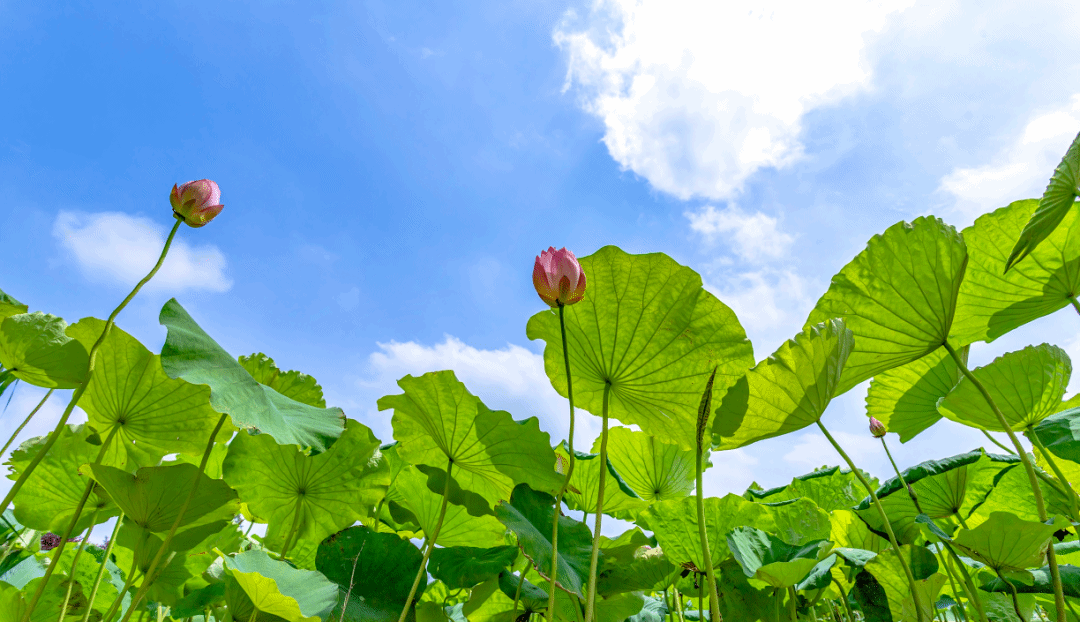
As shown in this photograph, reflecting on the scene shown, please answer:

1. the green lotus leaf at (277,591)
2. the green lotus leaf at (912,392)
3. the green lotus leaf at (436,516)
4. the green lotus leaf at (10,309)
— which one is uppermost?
the green lotus leaf at (912,392)

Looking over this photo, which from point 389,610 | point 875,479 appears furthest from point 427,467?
point 875,479

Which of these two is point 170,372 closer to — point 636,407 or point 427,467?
point 427,467

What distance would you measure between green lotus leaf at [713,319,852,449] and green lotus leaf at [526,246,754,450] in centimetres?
14

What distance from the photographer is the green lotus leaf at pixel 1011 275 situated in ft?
3.16

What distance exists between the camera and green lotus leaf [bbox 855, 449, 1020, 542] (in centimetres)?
104

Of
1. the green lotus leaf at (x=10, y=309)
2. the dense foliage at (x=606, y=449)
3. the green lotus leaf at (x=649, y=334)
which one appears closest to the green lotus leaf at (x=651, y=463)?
the dense foliage at (x=606, y=449)

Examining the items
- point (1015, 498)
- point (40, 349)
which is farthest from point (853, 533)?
point (40, 349)

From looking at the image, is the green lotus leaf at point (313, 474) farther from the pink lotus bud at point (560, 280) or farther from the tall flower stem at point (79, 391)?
the pink lotus bud at point (560, 280)

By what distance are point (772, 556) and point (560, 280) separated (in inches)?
25.2

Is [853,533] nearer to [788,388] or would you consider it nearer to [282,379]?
[788,388]

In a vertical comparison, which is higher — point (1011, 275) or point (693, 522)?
point (1011, 275)

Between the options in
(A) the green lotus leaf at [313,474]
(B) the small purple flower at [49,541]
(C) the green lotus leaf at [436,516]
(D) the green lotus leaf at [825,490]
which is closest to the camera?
(A) the green lotus leaf at [313,474]

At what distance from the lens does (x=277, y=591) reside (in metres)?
0.71

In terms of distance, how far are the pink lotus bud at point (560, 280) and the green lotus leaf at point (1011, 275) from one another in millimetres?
750
